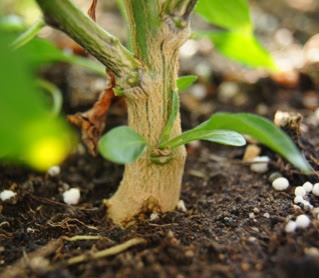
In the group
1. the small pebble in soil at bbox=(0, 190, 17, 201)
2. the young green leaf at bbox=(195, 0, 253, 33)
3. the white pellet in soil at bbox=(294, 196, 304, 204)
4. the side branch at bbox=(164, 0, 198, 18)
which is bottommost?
the small pebble in soil at bbox=(0, 190, 17, 201)

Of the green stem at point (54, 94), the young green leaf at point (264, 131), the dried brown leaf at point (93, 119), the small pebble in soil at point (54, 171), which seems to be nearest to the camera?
the young green leaf at point (264, 131)

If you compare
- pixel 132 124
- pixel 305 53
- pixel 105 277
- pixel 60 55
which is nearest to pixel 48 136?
pixel 105 277

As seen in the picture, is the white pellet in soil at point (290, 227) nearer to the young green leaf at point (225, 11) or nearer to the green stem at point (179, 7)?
the green stem at point (179, 7)

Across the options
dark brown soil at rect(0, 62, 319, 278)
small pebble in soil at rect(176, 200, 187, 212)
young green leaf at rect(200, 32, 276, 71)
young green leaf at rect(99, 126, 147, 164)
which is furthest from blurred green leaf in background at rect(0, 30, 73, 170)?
young green leaf at rect(200, 32, 276, 71)

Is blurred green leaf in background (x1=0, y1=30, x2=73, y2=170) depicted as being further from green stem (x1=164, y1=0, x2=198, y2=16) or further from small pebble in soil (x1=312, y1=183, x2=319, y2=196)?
small pebble in soil (x1=312, y1=183, x2=319, y2=196)

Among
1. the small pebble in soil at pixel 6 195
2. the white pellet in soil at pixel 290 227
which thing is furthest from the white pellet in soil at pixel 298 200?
the small pebble in soil at pixel 6 195

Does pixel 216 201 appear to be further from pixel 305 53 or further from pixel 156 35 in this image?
pixel 305 53
